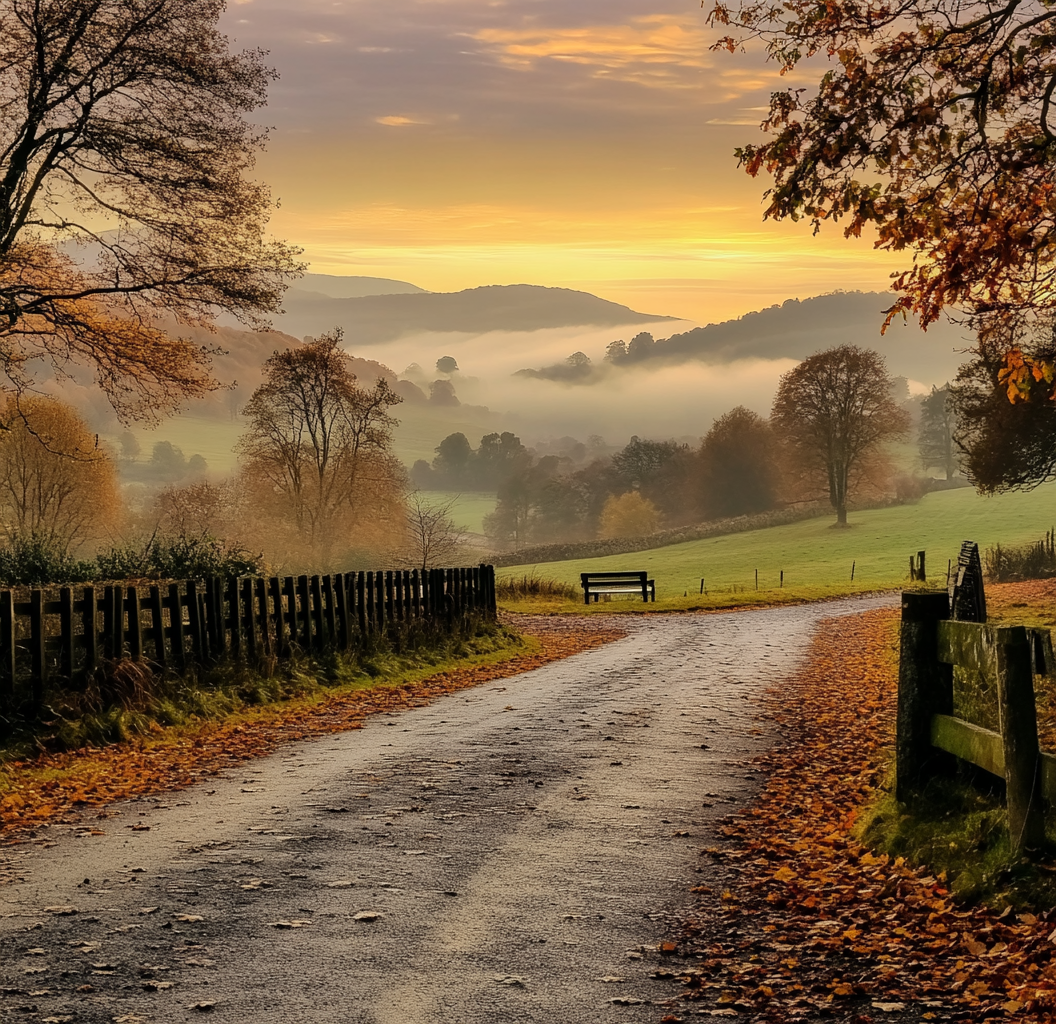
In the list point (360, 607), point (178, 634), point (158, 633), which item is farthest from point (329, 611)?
point (158, 633)

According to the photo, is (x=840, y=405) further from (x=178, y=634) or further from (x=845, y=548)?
(x=178, y=634)

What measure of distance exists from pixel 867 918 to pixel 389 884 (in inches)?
110

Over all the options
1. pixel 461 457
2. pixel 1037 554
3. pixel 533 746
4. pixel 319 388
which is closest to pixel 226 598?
pixel 533 746

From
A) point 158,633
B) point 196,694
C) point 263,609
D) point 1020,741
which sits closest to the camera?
point 1020,741

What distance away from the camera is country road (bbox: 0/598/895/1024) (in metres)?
4.83

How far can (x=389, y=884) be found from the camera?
6445 millimetres

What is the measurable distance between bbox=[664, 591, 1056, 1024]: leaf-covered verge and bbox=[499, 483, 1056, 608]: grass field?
39607mm

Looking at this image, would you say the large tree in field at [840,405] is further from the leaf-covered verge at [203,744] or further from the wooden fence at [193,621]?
the leaf-covered verge at [203,744]

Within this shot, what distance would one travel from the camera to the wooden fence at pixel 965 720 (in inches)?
230

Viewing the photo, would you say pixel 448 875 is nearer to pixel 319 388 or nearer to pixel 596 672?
pixel 596 672

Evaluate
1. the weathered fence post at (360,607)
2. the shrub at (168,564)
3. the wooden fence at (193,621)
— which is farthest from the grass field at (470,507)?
the shrub at (168,564)

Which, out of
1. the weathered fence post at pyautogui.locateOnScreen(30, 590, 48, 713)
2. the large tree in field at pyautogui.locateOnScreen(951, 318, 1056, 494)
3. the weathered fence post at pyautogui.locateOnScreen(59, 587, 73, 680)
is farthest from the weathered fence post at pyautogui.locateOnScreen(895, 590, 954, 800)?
the large tree in field at pyautogui.locateOnScreen(951, 318, 1056, 494)

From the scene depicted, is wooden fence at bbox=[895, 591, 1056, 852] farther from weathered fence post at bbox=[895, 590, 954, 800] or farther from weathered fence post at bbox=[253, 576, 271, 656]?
weathered fence post at bbox=[253, 576, 271, 656]

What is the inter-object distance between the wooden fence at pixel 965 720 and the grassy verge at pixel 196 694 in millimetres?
8481
